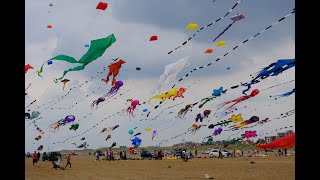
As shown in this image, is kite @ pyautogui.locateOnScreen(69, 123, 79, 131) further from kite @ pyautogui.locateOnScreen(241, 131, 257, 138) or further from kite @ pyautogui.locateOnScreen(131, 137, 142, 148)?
kite @ pyautogui.locateOnScreen(241, 131, 257, 138)

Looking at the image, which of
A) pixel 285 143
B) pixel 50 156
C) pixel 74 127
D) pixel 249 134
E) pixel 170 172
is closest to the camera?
pixel 285 143

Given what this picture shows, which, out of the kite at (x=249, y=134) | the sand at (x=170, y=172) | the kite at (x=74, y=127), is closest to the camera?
the sand at (x=170, y=172)

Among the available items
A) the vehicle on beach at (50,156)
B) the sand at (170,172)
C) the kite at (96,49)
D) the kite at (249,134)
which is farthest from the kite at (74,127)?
the kite at (96,49)

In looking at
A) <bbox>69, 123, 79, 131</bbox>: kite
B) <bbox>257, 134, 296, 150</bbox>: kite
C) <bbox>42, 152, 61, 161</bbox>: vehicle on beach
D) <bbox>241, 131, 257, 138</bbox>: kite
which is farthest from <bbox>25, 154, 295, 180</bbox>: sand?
<bbox>42, 152, 61, 161</bbox>: vehicle on beach

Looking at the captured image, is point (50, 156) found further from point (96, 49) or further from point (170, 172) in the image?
point (96, 49)

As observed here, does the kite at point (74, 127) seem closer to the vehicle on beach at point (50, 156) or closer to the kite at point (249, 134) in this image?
the vehicle on beach at point (50, 156)

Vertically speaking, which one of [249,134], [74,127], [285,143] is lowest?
[249,134]

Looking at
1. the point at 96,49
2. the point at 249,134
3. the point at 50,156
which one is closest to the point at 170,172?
the point at 96,49

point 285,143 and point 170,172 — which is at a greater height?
point 285,143
